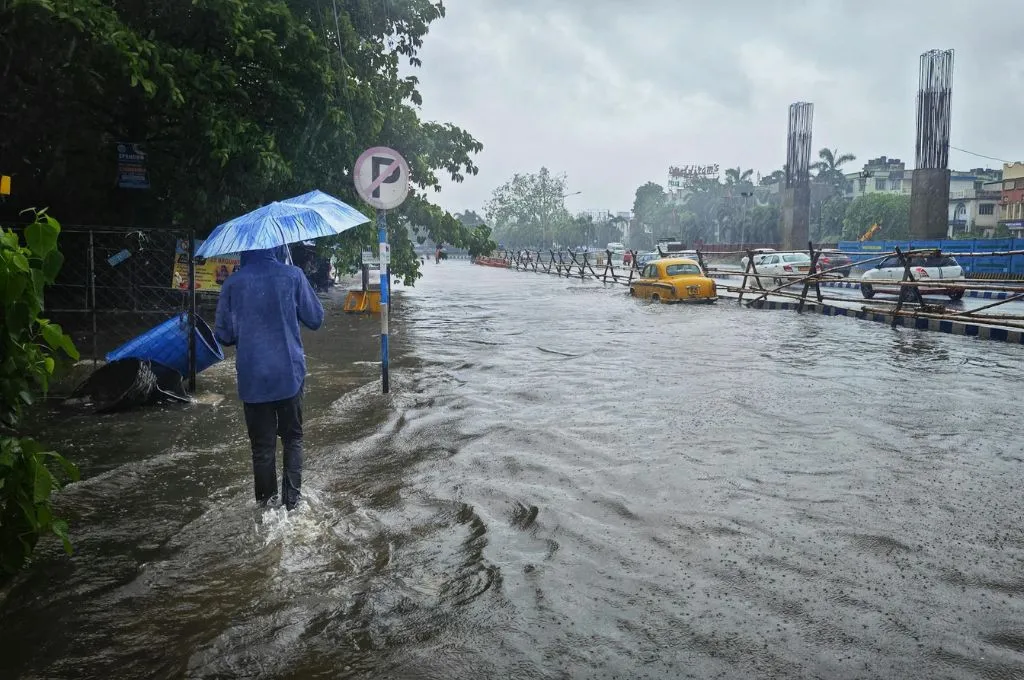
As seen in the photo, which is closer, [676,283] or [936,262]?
[676,283]

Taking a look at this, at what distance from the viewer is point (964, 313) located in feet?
51.9

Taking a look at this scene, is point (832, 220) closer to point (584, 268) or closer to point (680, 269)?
point (584, 268)

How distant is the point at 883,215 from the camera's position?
59.0 m

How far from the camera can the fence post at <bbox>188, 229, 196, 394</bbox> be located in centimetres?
848

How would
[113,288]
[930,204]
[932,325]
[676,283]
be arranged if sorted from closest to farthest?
[113,288] → [932,325] → [676,283] → [930,204]

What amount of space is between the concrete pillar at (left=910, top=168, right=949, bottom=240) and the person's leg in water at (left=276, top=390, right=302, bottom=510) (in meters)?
39.1

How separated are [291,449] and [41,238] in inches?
81.0

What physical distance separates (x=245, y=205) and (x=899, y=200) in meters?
56.3

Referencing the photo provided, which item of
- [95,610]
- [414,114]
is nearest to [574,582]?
[95,610]

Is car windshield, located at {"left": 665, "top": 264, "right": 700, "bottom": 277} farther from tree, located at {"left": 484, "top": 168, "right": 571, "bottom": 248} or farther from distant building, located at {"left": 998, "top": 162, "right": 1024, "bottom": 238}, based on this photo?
tree, located at {"left": 484, "top": 168, "right": 571, "bottom": 248}

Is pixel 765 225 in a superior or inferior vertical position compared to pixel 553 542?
superior

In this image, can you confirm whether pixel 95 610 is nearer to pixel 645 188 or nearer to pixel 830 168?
pixel 830 168

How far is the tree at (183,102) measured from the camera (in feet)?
31.3

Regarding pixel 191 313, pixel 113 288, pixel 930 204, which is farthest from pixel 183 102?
pixel 930 204
